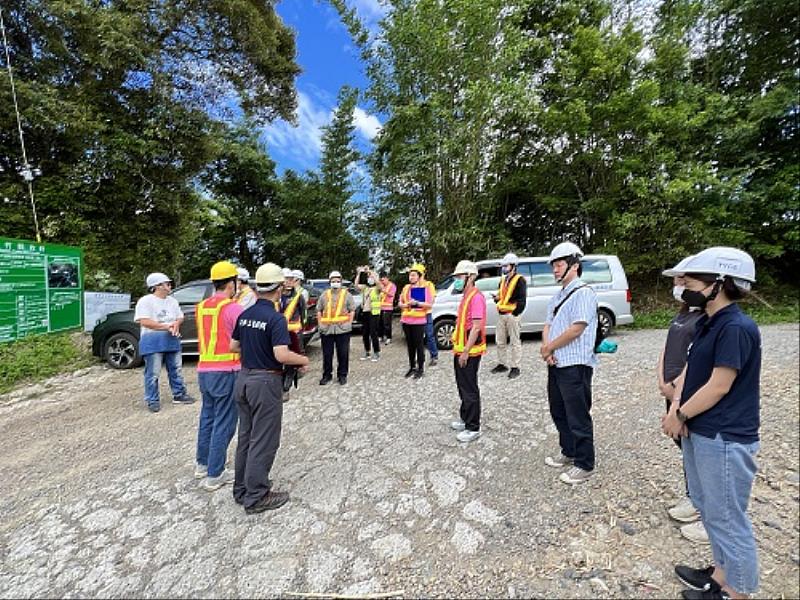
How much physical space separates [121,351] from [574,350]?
7547 millimetres

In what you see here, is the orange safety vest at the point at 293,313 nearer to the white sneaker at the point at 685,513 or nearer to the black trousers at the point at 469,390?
the black trousers at the point at 469,390

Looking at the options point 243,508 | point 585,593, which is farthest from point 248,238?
point 585,593

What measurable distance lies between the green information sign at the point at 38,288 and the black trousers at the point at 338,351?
5910mm

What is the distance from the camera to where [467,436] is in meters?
3.58

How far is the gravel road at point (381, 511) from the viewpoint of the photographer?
2.02 m

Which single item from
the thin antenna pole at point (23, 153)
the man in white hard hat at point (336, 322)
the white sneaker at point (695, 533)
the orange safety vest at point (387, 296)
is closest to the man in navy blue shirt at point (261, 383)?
the white sneaker at point (695, 533)

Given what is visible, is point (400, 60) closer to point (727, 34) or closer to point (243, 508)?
point (727, 34)

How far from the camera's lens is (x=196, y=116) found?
10.6m

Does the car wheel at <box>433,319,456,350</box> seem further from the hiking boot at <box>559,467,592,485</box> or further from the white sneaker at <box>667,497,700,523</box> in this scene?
the white sneaker at <box>667,497,700,523</box>

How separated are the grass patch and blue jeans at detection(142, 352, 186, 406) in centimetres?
287

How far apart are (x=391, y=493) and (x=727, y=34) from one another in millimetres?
14090

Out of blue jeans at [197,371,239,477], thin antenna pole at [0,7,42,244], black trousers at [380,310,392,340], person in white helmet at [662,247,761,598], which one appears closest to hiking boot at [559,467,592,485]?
person in white helmet at [662,247,761,598]

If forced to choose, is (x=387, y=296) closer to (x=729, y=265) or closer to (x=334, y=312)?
(x=334, y=312)

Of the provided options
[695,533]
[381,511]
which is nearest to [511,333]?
[695,533]
